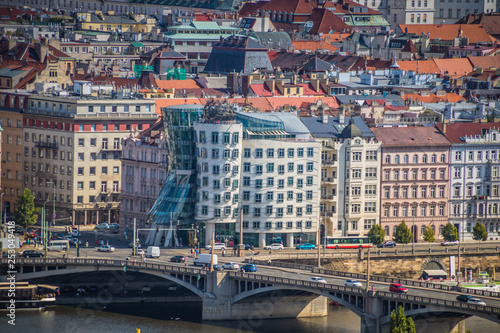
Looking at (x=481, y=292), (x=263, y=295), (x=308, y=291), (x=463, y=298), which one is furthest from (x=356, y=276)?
(x=463, y=298)

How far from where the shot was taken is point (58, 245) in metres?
198

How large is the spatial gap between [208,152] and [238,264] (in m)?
16.4

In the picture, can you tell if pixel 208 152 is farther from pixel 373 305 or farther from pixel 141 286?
pixel 373 305

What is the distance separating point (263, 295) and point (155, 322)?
36.9ft

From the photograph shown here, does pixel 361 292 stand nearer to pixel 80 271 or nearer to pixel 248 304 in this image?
pixel 248 304

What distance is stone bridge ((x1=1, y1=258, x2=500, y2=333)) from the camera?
6545 inches

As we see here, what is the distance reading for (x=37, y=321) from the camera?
574 ft

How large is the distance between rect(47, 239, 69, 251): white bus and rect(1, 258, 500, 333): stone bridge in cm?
1078

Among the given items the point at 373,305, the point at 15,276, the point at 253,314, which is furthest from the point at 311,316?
the point at 15,276

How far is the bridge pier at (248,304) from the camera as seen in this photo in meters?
180

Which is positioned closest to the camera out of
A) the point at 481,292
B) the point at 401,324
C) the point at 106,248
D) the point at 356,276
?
the point at 401,324

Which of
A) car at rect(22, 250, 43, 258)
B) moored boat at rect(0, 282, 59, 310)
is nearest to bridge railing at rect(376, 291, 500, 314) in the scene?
moored boat at rect(0, 282, 59, 310)

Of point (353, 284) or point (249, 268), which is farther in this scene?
point (249, 268)

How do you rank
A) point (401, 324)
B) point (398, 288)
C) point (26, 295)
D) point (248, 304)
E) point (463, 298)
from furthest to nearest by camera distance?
point (26, 295) < point (248, 304) < point (398, 288) < point (463, 298) < point (401, 324)
